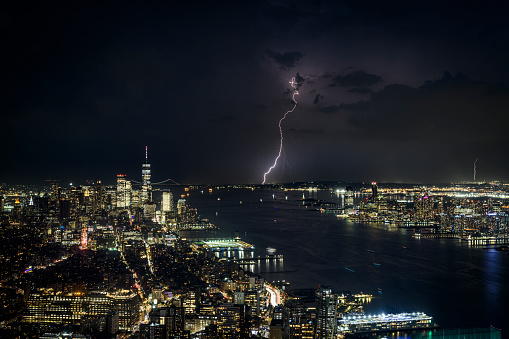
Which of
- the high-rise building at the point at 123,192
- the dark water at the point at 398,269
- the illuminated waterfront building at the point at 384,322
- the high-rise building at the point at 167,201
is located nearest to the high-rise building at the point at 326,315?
the illuminated waterfront building at the point at 384,322

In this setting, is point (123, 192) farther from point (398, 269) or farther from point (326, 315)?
point (326, 315)

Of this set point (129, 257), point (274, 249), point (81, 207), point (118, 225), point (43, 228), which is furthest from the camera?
point (81, 207)

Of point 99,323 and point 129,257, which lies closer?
point 99,323

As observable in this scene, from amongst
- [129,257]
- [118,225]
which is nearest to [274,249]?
[129,257]

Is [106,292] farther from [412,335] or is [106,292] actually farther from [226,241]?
[226,241]

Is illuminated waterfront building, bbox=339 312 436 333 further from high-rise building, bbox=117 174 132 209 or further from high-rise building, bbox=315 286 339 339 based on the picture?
high-rise building, bbox=117 174 132 209

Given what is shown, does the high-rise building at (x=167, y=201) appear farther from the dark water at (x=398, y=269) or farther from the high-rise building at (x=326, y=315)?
the high-rise building at (x=326, y=315)
